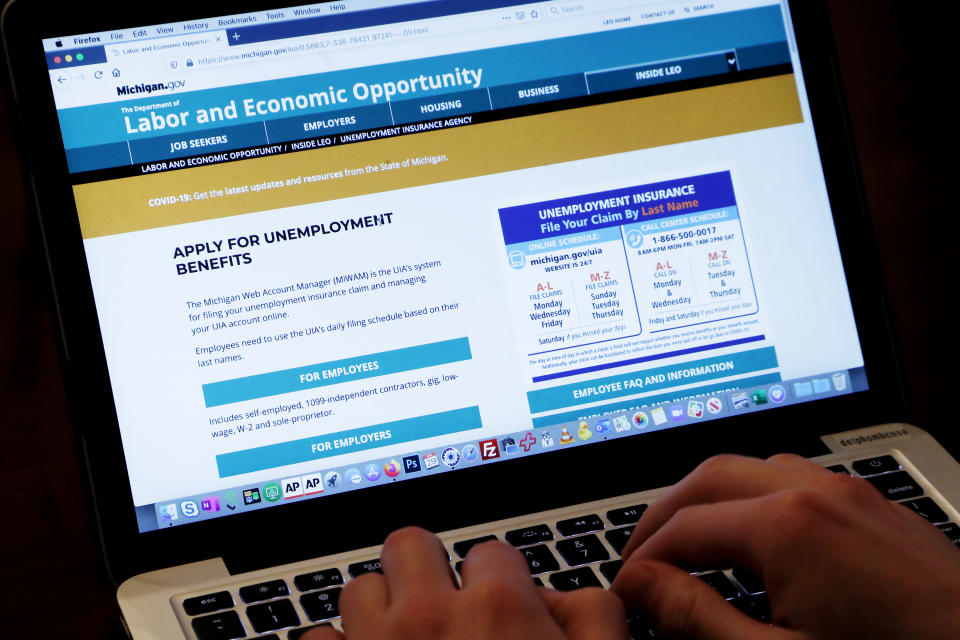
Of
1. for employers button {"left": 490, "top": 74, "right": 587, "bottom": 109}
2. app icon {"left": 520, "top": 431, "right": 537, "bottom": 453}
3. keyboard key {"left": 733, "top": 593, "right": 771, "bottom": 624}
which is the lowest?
keyboard key {"left": 733, "top": 593, "right": 771, "bottom": 624}

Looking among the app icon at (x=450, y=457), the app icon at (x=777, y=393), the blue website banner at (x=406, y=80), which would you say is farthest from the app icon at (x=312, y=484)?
the app icon at (x=777, y=393)

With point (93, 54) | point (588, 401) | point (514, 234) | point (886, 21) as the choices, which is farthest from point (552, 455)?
point (886, 21)

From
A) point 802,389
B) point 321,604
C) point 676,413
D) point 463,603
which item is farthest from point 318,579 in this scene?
point 802,389

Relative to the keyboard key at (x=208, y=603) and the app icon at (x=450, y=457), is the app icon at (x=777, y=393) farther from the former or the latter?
the keyboard key at (x=208, y=603)

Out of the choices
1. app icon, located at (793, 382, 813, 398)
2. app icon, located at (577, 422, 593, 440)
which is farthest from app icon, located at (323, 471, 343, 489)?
app icon, located at (793, 382, 813, 398)

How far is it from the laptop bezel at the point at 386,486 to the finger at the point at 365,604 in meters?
0.21

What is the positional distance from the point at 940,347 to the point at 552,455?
0.52 meters

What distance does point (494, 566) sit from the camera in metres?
0.48

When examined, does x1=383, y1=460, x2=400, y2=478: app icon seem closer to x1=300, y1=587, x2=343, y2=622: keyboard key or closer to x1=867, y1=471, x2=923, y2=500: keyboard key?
x1=300, y1=587, x2=343, y2=622: keyboard key

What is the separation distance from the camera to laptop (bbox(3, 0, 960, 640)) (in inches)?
26.7

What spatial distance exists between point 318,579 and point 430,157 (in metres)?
0.36

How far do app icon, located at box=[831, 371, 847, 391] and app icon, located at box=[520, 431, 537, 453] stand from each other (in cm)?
29

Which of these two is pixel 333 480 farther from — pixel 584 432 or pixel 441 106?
pixel 441 106

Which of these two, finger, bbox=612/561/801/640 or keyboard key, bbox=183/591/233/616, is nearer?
finger, bbox=612/561/801/640
